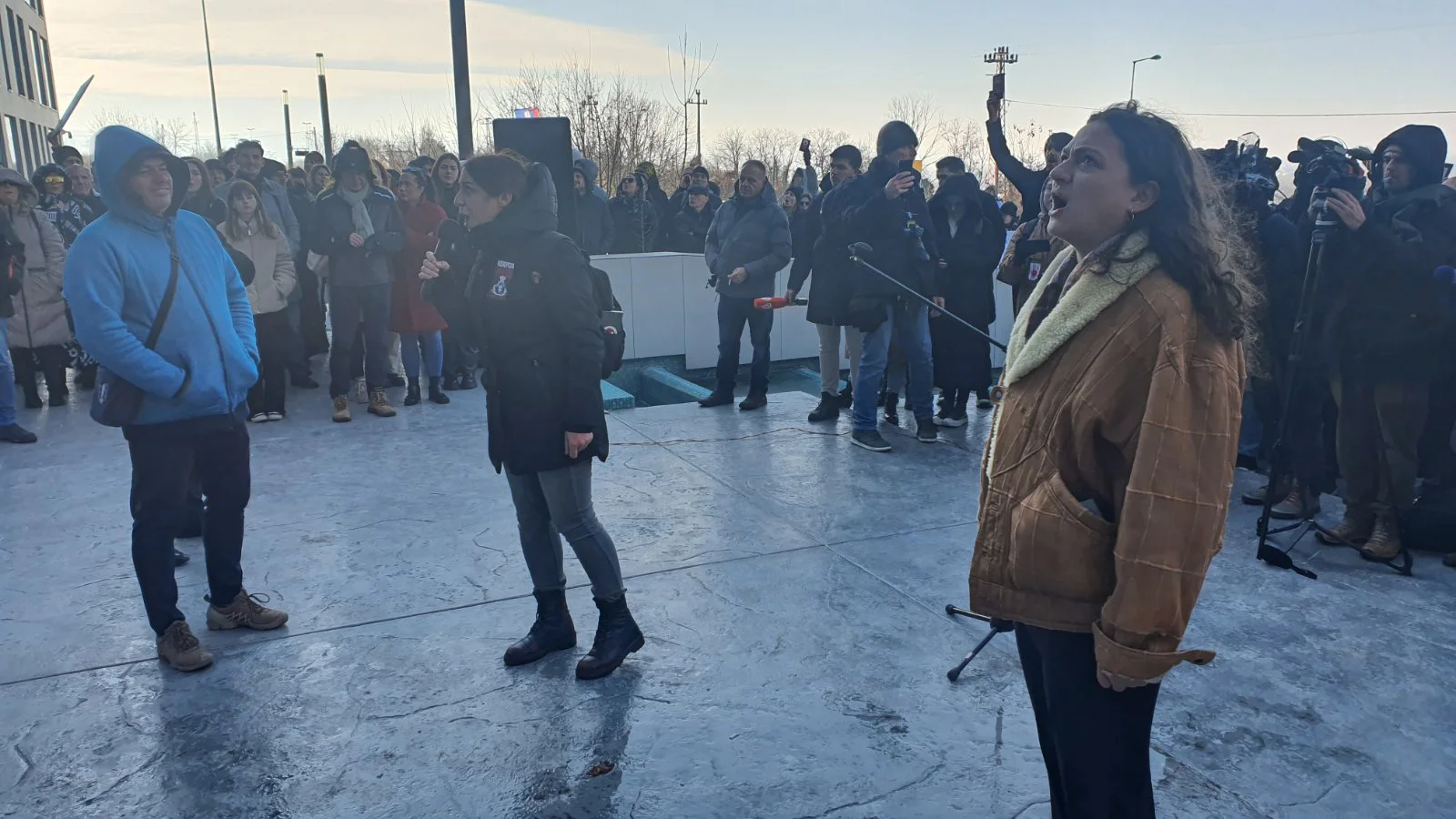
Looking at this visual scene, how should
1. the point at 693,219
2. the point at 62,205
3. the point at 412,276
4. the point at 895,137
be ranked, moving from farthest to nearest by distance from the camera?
the point at 693,219, the point at 62,205, the point at 412,276, the point at 895,137

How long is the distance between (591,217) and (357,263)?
353 centimetres

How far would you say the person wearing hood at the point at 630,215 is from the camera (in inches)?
494

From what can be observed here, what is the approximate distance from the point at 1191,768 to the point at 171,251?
3898mm

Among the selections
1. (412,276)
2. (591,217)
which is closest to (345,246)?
(412,276)

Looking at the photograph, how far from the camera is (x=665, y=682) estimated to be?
11.3ft

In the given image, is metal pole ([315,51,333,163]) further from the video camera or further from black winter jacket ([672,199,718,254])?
the video camera

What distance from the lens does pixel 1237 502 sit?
18.3 ft

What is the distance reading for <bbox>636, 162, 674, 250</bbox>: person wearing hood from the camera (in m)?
12.8

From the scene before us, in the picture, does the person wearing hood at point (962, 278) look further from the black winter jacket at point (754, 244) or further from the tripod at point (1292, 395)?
the tripod at point (1292, 395)

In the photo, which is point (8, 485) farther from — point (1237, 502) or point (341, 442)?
point (1237, 502)

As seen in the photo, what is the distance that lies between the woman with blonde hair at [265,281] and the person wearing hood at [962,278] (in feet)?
16.4

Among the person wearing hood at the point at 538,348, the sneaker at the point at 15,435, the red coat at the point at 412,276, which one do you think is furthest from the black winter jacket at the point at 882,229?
the sneaker at the point at 15,435

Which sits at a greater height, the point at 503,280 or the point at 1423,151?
the point at 1423,151

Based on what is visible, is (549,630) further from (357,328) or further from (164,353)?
(357,328)
